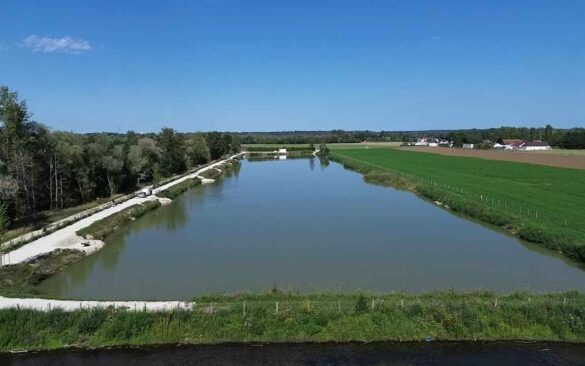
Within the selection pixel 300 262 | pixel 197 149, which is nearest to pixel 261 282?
pixel 300 262

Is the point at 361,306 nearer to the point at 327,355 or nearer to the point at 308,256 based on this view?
the point at 327,355

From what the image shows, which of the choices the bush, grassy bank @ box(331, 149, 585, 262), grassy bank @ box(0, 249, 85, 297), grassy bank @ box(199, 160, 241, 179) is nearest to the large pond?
grassy bank @ box(0, 249, 85, 297)

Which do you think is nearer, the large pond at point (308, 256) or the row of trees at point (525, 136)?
the large pond at point (308, 256)

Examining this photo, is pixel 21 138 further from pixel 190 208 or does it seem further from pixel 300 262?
pixel 300 262

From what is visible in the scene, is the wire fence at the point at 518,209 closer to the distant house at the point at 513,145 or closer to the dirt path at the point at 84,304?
the dirt path at the point at 84,304

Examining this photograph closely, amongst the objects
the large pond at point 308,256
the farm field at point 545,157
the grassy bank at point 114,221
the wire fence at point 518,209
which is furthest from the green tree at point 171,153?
the farm field at point 545,157

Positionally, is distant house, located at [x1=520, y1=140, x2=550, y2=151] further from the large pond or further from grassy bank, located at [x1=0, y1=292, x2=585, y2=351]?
grassy bank, located at [x1=0, y1=292, x2=585, y2=351]

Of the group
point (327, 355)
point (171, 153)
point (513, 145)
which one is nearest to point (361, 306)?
point (327, 355)
